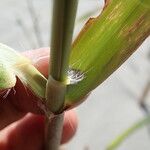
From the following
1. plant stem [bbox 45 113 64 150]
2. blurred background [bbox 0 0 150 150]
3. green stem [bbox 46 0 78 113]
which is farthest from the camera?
blurred background [bbox 0 0 150 150]

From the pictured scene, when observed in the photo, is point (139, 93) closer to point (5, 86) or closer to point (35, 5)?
point (35, 5)

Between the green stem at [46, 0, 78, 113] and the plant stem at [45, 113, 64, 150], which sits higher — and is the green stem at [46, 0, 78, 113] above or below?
above

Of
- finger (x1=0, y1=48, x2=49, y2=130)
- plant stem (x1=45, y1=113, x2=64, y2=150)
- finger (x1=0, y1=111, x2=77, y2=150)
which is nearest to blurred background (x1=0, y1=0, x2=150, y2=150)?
finger (x1=0, y1=111, x2=77, y2=150)

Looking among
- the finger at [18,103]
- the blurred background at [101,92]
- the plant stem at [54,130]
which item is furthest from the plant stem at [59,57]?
the blurred background at [101,92]

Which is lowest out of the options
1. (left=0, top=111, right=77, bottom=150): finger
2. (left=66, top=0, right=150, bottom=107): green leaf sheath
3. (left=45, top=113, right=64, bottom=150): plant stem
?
(left=0, top=111, right=77, bottom=150): finger

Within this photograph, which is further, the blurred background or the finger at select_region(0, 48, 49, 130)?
the blurred background

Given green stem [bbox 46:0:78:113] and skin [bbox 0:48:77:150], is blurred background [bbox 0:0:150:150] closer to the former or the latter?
skin [bbox 0:48:77:150]

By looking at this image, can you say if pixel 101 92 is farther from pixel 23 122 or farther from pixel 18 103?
pixel 18 103

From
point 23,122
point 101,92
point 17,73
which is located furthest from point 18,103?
point 101,92
